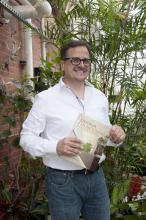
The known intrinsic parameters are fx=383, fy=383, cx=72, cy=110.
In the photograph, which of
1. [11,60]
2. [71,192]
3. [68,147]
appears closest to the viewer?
[68,147]

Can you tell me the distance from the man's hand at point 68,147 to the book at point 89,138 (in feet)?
0.33

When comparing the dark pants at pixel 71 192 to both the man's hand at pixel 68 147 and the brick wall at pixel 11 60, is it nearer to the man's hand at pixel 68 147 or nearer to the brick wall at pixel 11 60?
the man's hand at pixel 68 147

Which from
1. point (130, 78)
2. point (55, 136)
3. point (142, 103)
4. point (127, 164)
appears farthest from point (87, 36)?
point (55, 136)

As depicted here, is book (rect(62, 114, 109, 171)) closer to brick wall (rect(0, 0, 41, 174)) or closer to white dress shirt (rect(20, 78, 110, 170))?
white dress shirt (rect(20, 78, 110, 170))

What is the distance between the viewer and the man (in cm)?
239

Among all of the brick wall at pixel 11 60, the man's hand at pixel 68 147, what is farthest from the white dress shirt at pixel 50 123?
the brick wall at pixel 11 60

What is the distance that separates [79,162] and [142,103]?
1.97 metres

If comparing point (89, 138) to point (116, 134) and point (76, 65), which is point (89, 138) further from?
point (76, 65)

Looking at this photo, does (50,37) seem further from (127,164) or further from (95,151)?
(95,151)

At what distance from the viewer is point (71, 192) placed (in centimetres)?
240

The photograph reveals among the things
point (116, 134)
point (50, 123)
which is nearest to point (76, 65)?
point (50, 123)

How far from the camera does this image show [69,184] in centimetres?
239

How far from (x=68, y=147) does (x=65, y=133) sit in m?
0.23

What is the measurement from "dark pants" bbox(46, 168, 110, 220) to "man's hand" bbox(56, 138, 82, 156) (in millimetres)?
245
